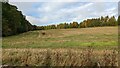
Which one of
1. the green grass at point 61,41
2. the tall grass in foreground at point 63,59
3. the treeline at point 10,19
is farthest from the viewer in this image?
the treeline at point 10,19

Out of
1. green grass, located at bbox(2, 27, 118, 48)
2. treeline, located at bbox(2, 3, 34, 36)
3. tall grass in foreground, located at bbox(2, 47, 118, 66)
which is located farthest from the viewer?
treeline, located at bbox(2, 3, 34, 36)

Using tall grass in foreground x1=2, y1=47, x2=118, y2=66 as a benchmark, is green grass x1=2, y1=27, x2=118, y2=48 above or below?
below

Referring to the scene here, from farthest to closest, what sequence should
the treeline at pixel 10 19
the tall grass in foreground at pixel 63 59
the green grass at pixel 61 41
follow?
1. the treeline at pixel 10 19
2. the green grass at pixel 61 41
3. the tall grass in foreground at pixel 63 59

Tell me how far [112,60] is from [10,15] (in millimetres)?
46449

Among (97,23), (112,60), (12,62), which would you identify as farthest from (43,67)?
(97,23)

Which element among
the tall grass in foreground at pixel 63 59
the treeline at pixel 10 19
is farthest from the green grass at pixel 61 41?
the tall grass in foreground at pixel 63 59

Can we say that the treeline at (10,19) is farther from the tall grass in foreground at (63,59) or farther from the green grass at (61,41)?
→ the tall grass in foreground at (63,59)

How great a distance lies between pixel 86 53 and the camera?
34.6ft

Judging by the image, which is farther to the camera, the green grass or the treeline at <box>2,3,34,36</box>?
the treeline at <box>2,3,34,36</box>

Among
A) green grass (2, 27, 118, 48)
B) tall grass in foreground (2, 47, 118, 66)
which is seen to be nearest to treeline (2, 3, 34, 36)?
green grass (2, 27, 118, 48)

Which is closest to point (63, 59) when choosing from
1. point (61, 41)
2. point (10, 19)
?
point (61, 41)

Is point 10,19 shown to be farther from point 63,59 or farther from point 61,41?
point 63,59

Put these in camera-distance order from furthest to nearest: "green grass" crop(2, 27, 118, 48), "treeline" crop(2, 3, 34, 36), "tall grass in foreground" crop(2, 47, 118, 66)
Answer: "treeline" crop(2, 3, 34, 36) < "green grass" crop(2, 27, 118, 48) < "tall grass in foreground" crop(2, 47, 118, 66)

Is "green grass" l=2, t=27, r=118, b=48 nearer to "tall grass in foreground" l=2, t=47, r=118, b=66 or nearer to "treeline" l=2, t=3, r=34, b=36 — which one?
"treeline" l=2, t=3, r=34, b=36
